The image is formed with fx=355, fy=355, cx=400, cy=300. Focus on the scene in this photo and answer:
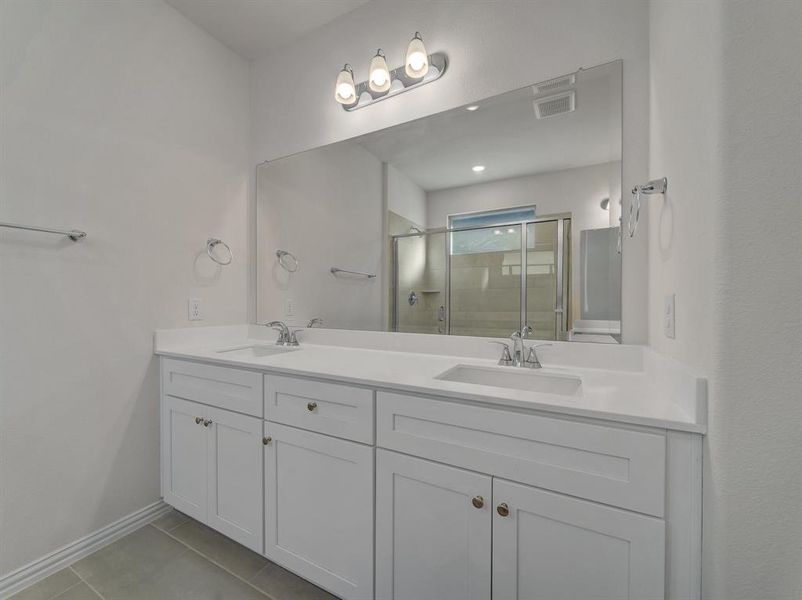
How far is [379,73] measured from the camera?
167 cm

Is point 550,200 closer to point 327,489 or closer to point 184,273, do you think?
point 327,489

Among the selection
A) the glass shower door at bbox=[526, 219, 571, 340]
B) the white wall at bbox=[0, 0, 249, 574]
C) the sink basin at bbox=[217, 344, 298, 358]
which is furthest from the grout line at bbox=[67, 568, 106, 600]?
the glass shower door at bbox=[526, 219, 571, 340]

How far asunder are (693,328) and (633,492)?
394 millimetres

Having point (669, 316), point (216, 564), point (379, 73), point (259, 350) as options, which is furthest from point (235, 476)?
point (379, 73)

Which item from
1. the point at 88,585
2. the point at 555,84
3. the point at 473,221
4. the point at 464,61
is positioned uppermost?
the point at 464,61

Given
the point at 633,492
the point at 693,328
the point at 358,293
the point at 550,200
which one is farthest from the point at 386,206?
the point at 633,492

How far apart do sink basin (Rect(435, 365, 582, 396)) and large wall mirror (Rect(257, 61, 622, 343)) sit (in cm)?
A: 19

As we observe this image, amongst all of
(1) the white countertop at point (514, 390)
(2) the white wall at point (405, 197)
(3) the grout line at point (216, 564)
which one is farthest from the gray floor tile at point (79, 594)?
(2) the white wall at point (405, 197)

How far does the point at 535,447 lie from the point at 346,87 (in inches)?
70.4

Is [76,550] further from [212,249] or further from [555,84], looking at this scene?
[555,84]

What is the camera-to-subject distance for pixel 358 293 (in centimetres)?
183

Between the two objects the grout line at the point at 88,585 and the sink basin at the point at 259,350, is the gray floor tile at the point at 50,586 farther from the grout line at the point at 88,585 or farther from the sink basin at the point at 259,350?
the sink basin at the point at 259,350

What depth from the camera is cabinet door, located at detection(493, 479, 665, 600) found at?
0.78 meters

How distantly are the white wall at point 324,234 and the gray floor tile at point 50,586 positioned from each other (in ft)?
4.34
